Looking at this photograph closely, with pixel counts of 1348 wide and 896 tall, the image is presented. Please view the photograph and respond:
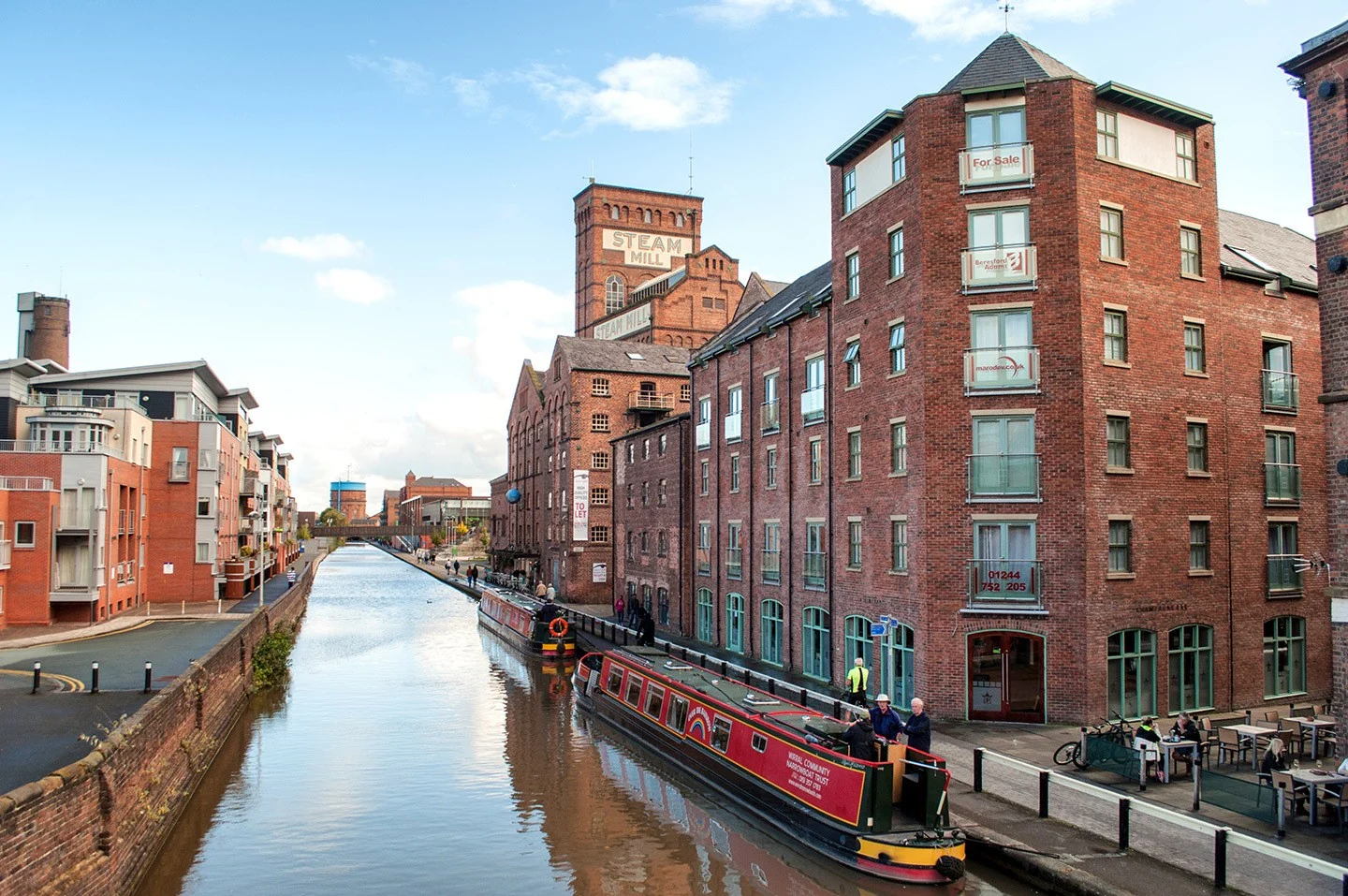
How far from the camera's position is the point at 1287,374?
23.8 m

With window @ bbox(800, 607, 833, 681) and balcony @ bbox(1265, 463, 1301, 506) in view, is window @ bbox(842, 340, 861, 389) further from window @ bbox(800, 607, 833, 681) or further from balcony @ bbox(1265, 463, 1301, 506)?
balcony @ bbox(1265, 463, 1301, 506)

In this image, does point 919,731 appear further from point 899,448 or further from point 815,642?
point 815,642

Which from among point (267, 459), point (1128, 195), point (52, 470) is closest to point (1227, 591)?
point (1128, 195)

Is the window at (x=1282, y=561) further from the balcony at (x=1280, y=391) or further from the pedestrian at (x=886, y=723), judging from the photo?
the pedestrian at (x=886, y=723)

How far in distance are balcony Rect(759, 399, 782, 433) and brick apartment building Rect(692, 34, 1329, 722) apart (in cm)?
449

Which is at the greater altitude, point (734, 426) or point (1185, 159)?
point (1185, 159)

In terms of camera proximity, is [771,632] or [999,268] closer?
[999,268]

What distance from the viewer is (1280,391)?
23766mm

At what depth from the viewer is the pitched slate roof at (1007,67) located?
70.8 feet

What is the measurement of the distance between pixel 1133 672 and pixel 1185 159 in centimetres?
1175

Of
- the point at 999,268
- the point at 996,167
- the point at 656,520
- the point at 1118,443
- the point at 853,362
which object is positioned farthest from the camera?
the point at 656,520

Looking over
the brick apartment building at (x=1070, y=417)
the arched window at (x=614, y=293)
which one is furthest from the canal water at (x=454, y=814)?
the arched window at (x=614, y=293)

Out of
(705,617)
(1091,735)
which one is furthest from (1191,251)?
(705,617)

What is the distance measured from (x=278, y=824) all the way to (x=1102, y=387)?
18163 millimetres
